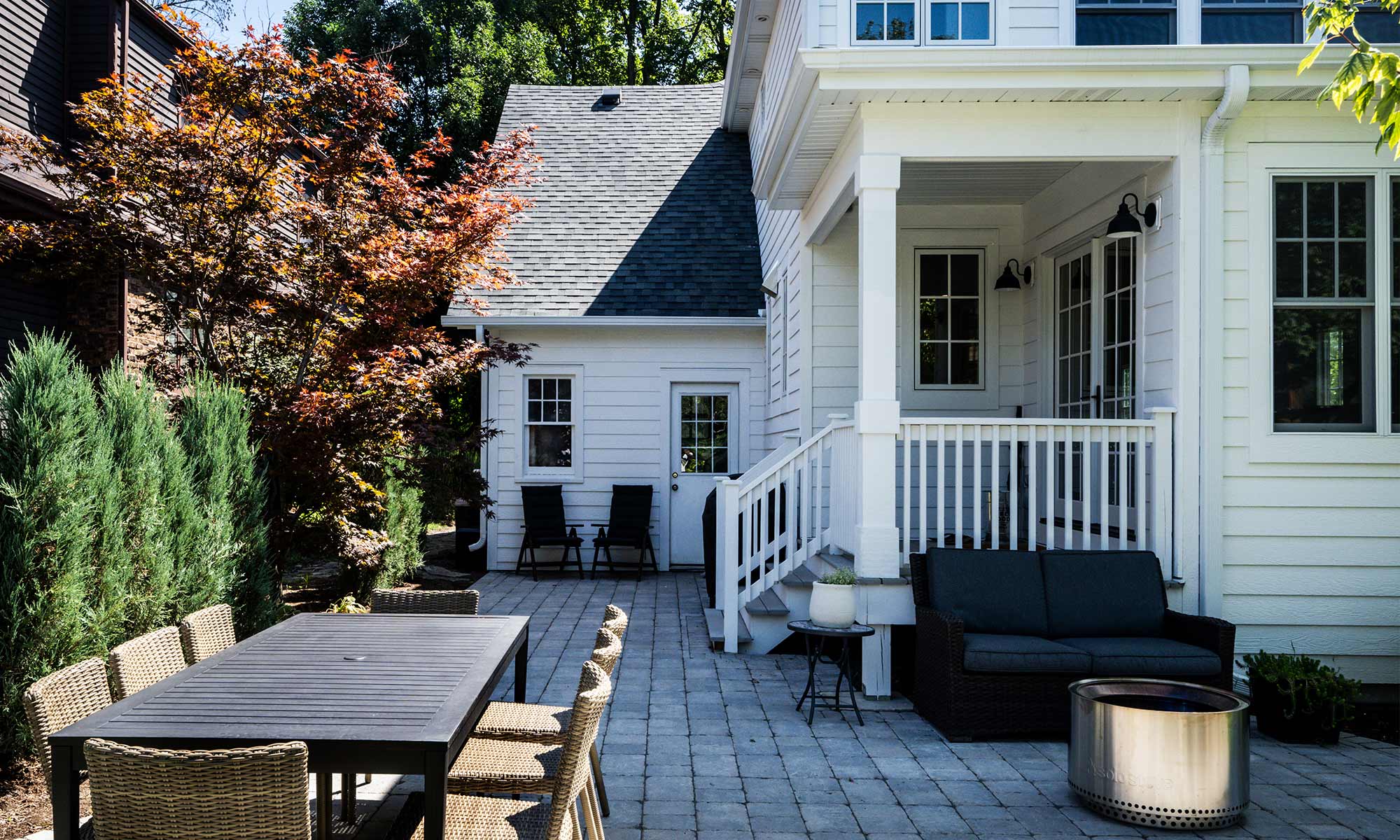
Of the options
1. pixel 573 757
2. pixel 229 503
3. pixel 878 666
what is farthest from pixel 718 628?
pixel 573 757

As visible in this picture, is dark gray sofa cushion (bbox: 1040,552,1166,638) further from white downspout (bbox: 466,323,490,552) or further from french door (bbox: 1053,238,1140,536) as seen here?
white downspout (bbox: 466,323,490,552)

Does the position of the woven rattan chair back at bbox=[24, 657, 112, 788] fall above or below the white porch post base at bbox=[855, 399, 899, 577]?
below

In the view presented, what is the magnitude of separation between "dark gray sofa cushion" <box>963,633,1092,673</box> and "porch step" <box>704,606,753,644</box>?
2343 millimetres

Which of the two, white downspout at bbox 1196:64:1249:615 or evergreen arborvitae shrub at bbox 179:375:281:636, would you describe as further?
white downspout at bbox 1196:64:1249:615

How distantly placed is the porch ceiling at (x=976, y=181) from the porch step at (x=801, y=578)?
2.76 m

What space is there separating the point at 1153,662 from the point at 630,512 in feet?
22.8

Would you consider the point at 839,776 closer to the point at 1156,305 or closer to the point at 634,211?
the point at 1156,305

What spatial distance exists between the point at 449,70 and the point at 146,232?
1716cm

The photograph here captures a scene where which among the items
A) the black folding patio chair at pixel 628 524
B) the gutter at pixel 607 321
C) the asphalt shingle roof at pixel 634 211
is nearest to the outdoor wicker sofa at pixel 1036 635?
the black folding patio chair at pixel 628 524

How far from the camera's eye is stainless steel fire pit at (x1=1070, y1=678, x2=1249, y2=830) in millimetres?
3912

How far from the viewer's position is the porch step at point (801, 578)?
22.7ft

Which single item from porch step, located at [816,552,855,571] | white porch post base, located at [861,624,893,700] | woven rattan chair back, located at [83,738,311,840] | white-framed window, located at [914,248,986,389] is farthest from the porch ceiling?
woven rattan chair back, located at [83,738,311,840]

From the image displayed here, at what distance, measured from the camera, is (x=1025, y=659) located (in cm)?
509

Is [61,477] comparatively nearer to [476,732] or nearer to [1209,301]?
[476,732]
